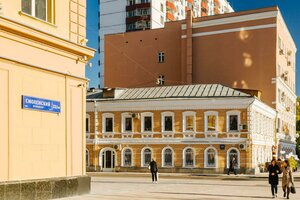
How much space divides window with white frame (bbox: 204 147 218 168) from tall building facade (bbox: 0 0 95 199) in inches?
981

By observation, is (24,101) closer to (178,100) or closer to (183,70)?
(178,100)

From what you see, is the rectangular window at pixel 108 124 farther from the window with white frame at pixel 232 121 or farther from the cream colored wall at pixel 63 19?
the cream colored wall at pixel 63 19

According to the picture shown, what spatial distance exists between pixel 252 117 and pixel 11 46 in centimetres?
2960

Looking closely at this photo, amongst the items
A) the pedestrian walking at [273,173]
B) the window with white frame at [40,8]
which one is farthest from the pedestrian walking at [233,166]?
the window with white frame at [40,8]

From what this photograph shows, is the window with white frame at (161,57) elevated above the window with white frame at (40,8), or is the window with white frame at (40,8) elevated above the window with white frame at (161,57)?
the window with white frame at (161,57)

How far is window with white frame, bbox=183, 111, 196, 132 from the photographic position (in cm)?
4388

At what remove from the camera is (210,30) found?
189 feet

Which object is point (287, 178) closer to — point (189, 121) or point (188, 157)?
point (188, 157)

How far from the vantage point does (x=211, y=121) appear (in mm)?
43438

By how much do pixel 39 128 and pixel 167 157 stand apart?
28427mm

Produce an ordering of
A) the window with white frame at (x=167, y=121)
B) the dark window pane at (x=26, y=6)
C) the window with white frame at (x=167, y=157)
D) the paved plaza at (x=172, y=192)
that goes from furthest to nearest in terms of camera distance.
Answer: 1. the window with white frame at (x=167, y=121)
2. the window with white frame at (x=167, y=157)
3. the paved plaza at (x=172, y=192)
4. the dark window pane at (x=26, y=6)

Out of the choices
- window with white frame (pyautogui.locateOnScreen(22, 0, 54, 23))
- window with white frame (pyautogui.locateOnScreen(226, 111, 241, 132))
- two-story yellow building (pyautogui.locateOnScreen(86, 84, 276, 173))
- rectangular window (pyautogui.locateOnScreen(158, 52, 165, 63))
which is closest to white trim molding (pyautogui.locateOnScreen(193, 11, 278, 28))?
rectangular window (pyautogui.locateOnScreen(158, 52, 165, 63))

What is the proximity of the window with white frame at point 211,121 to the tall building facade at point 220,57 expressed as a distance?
1079cm

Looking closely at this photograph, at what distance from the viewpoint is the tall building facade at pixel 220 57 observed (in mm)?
54000
